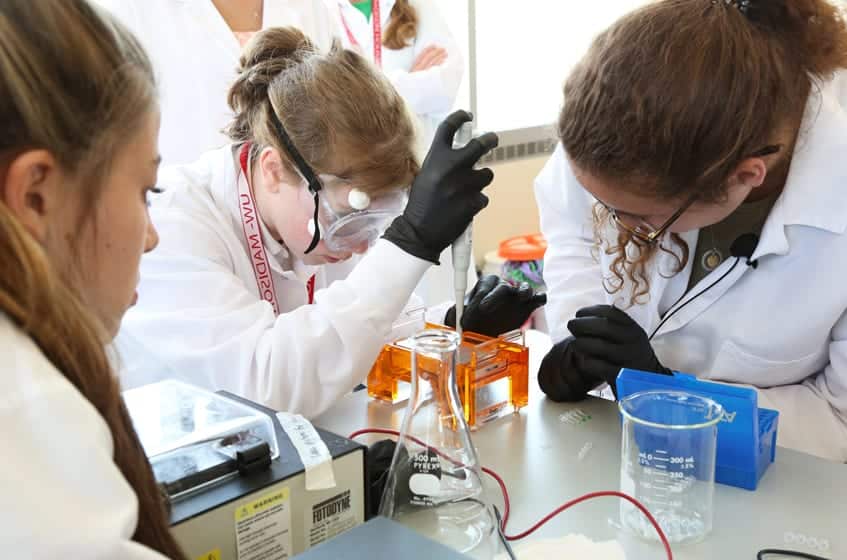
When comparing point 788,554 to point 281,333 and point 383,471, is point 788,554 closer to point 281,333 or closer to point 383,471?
point 383,471

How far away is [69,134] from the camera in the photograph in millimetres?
595

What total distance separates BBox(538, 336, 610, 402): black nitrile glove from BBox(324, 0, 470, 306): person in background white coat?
1.48m

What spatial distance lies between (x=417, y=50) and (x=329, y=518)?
2418 mm

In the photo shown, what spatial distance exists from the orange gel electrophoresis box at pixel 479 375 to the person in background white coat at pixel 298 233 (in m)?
0.07

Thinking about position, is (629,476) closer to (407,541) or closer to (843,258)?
(407,541)

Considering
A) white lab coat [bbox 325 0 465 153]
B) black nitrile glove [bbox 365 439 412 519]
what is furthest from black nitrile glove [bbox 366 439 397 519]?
white lab coat [bbox 325 0 465 153]

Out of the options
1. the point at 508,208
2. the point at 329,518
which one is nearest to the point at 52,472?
the point at 329,518

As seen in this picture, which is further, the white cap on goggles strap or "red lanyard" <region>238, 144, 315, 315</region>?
"red lanyard" <region>238, 144, 315, 315</region>

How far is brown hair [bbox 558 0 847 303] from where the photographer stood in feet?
3.43

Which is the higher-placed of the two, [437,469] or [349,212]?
[349,212]

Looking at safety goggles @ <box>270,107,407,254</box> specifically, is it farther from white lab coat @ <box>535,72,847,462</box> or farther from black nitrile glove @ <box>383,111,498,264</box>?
white lab coat @ <box>535,72,847,462</box>

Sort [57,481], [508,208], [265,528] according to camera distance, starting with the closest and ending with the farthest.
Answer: [57,481] → [265,528] → [508,208]

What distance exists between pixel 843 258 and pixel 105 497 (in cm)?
113

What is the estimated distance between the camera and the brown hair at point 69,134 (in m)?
0.55
